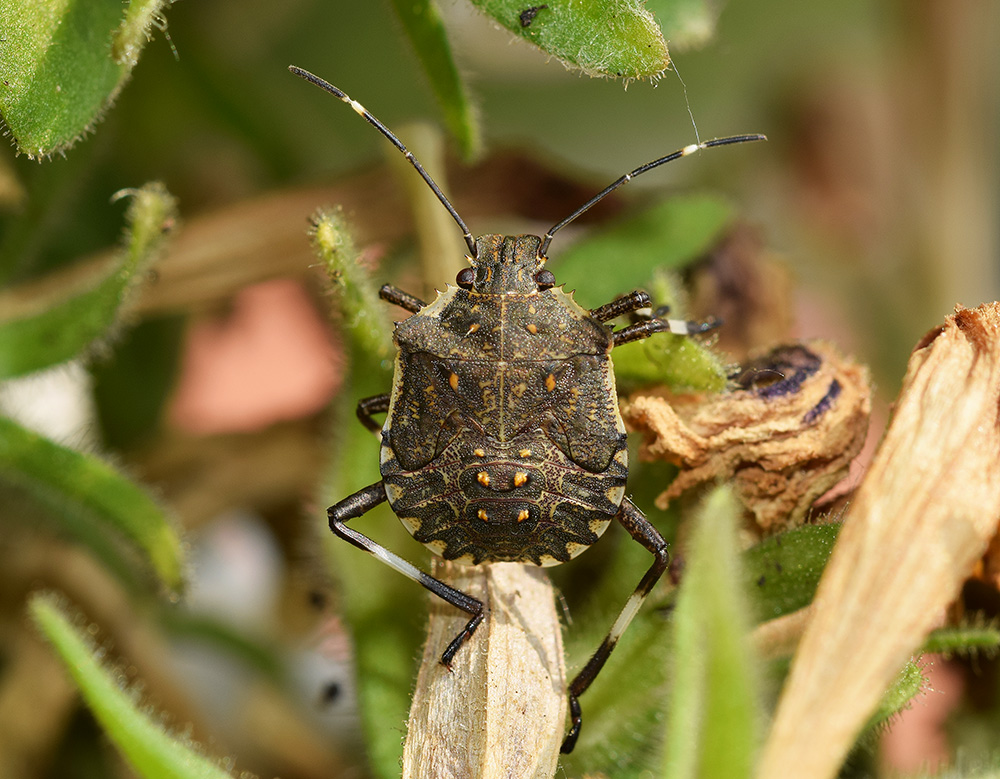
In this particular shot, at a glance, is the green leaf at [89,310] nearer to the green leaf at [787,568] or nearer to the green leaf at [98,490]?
the green leaf at [98,490]

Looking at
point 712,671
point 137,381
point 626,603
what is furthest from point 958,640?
point 137,381

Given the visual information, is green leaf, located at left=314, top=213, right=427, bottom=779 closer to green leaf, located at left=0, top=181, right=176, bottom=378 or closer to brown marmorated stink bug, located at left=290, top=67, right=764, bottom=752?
brown marmorated stink bug, located at left=290, top=67, right=764, bottom=752

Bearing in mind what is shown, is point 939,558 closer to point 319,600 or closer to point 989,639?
point 989,639

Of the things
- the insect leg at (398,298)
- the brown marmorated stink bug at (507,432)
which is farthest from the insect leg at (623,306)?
the insect leg at (398,298)

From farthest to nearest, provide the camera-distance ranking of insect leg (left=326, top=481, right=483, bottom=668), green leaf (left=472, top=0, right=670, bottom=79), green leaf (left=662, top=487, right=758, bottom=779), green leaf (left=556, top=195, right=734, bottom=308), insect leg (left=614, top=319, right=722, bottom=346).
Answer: green leaf (left=556, top=195, right=734, bottom=308)
insect leg (left=614, top=319, right=722, bottom=346)
insect leg (left=326, top=481, right=483, bottom=668)
green leaf (left=472, top=0, right=670, bottom=79)
green leaf (left=662, top=487, right=758, bottom=779)

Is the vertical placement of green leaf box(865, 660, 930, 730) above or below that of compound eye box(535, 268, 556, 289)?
below

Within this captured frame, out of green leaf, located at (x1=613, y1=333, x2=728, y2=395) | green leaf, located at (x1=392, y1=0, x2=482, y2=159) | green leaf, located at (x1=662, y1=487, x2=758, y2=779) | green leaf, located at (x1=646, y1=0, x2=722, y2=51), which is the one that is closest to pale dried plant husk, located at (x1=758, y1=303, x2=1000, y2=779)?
green leaf, located at (x1=662, y1=487, x2=758, y2=779)

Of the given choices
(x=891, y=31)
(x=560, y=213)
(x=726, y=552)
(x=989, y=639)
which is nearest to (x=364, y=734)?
(x=726, y=552)
